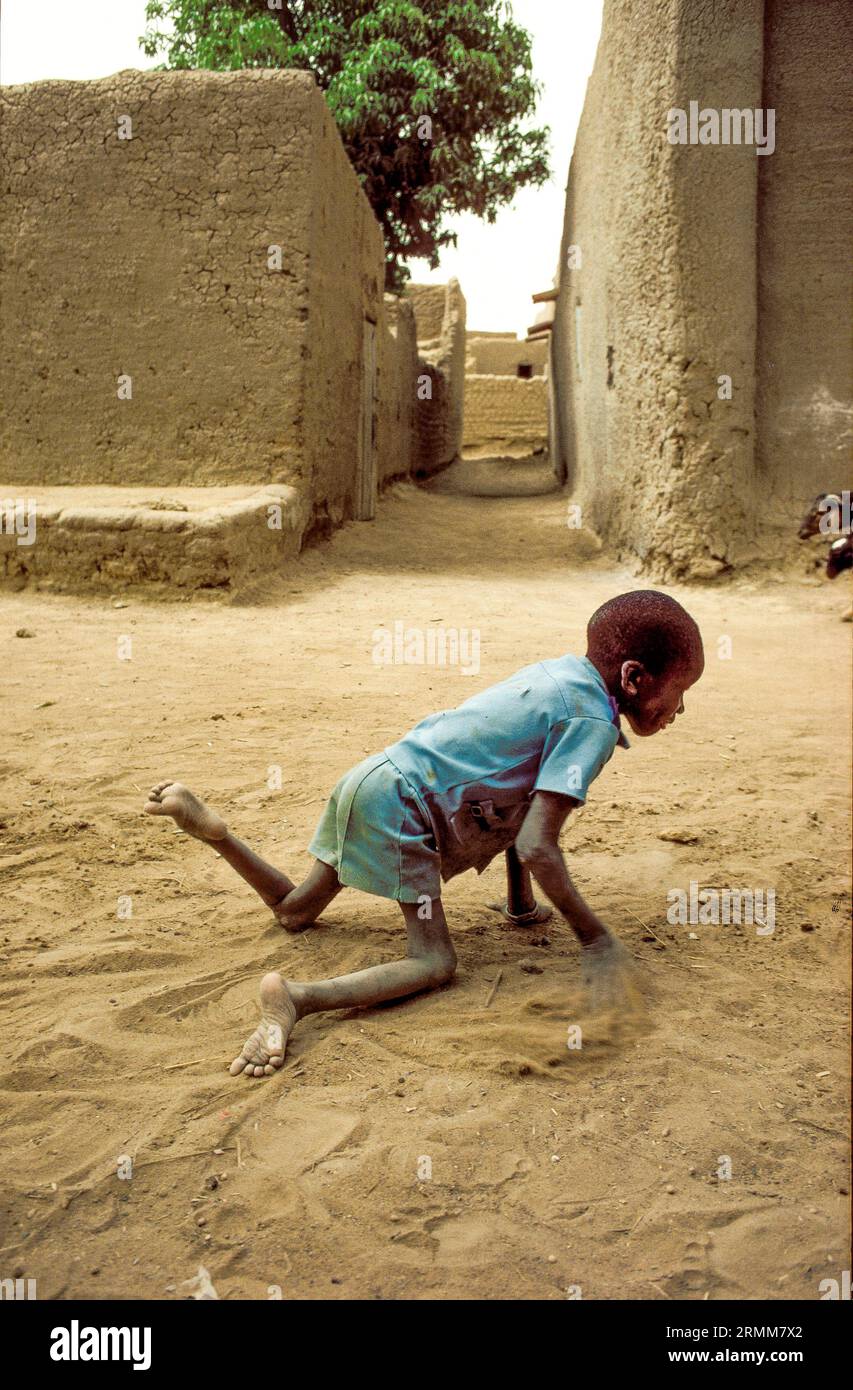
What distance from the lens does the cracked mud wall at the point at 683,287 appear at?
7.07m

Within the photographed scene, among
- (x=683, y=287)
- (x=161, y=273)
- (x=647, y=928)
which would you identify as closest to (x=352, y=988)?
(x=647, y=928)

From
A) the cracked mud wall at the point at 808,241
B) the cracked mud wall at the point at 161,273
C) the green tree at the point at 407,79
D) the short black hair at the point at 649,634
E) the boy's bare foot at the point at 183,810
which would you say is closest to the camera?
the short black hair at the point at 649,634

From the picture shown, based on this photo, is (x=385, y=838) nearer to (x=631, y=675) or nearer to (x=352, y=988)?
(x=352, y=988)

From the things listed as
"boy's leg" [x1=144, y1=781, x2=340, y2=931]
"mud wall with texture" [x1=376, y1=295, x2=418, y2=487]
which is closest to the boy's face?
"boy's leg" [x1=144, y1=781, x2=340, y2=931]

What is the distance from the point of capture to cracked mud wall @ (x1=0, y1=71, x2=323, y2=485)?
7.46 metres

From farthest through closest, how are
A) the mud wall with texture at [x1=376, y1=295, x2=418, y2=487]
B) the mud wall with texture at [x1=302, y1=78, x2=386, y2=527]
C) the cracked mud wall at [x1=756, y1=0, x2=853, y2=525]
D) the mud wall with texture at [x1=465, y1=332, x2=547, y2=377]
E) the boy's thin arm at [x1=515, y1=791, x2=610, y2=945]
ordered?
the mud wall with texture at [x1=465, y1=332, x2=547, y2=377], the mud wall with texture at [x1=376, y1=295, x2=418, y2=487], the mud wall with texture at [x1=302, y1=78, x2=386, y2=527], the cracked mud wall at [x1=756, y1=0, x2=853, y2=525], the boy's thin arm at [x1=515, y1=791, x2=610, y2=945]

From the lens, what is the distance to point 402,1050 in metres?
2.10

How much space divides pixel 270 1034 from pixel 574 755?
82 cm

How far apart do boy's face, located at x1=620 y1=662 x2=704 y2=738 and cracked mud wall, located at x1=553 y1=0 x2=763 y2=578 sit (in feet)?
17.6

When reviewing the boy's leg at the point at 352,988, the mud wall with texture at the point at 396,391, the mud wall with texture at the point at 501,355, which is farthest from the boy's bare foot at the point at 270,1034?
the mud wall with texture at the point at 501,355

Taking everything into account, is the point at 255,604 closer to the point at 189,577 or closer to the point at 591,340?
the point at 189,577

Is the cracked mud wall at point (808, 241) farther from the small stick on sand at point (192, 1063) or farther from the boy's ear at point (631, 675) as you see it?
the small stick on sand at point (192, 1063)

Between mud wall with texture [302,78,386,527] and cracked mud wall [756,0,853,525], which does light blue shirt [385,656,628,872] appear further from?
mud wall with texture [302,78,386,527]

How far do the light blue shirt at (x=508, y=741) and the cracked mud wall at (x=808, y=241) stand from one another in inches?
221
